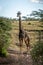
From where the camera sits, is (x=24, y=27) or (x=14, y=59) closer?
(x=14, y=59)

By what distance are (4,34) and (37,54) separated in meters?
1.60

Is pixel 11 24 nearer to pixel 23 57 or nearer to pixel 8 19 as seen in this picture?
pixel 8 19

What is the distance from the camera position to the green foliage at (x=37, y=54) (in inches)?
248

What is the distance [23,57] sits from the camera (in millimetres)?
7211

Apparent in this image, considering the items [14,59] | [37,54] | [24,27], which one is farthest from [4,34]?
[37,54]

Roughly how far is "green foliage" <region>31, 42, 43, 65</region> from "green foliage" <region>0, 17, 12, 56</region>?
142cm

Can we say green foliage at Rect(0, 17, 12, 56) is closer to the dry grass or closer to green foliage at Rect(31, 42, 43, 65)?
the dry grass

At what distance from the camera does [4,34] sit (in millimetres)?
7746

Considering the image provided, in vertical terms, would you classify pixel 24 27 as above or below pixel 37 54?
above

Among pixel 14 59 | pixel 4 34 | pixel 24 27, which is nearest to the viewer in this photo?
pixel 14 59

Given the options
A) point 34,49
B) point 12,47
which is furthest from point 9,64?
point 34,49

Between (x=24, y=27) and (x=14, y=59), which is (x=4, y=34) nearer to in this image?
(x=24, y=27)

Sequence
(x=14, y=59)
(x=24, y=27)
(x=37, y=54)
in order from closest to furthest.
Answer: (x=37, y=54) < (x=14, y=59) < (x=24, y=27)

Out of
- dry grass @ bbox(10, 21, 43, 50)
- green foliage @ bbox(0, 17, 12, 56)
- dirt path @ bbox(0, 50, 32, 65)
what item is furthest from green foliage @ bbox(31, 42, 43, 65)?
green foliage @ bbox(0, 17, 12, 56)
